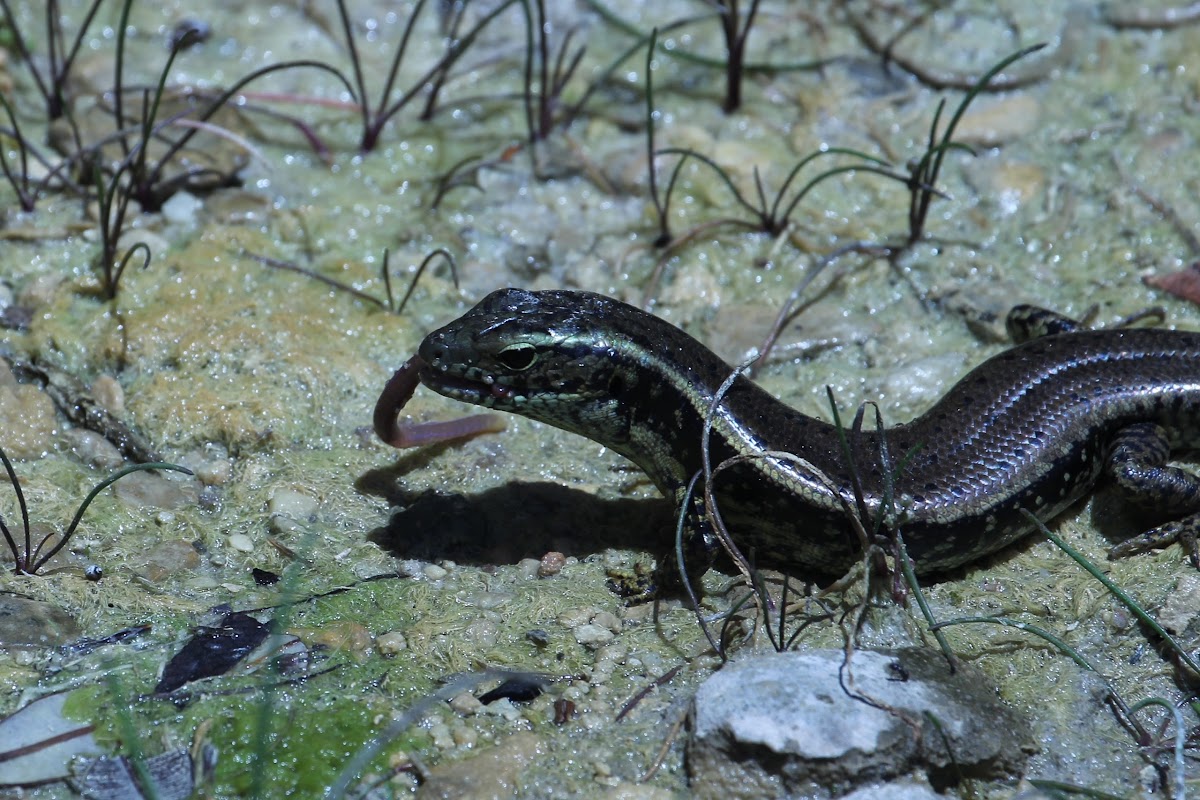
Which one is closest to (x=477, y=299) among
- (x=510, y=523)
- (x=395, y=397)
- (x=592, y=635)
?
(x=395, y=397)

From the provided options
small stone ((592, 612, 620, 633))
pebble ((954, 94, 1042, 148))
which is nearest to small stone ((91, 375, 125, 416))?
small stone ((592, 612, 620, 633))

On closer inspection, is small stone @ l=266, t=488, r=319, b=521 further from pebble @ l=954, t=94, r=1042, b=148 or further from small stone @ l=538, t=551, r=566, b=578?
pebble @ l=954, t=94, r=1042, b=148

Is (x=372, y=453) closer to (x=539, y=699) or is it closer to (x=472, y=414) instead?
(x=472, y=414)

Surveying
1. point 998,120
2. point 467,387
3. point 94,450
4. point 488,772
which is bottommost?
point 488,772

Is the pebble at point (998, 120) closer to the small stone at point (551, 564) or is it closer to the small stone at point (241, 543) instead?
the small stone at point (551, 564)

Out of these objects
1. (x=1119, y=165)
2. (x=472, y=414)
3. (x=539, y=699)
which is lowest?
(x=539, y=699)

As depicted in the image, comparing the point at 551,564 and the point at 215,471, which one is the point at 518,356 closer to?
the point at 551,564

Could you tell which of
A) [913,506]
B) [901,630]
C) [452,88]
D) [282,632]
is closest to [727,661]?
[901,630]
